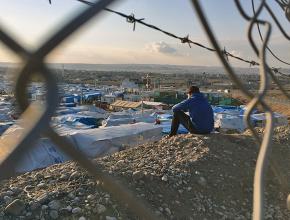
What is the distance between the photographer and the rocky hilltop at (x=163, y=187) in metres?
4.17

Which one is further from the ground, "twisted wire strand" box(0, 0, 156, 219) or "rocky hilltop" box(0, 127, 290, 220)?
"twisted wire strand" box(0, 0, 156, 219)

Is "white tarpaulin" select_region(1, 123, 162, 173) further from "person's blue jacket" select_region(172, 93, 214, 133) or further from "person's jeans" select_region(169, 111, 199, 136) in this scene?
"person's blue jacket" select_region(172, 93, 214, 133)

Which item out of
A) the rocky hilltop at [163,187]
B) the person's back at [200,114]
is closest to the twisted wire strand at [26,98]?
the rocky hilltop at [163,187]

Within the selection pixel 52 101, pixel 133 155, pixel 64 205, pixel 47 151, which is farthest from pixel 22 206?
pixel 47 151

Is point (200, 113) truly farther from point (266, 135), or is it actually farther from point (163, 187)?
point (266, 135)

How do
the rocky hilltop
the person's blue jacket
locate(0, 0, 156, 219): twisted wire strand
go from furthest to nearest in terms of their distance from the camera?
the person's blue jacket → the rocky hilltop → locate(0, 0, 156, 219): twisted wire strand

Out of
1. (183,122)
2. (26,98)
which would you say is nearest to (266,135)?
(26,98)

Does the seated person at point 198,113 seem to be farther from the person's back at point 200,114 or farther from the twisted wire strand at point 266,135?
the twisted wire strand at point 266,135

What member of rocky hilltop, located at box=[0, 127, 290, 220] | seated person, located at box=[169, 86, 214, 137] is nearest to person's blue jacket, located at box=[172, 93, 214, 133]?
seated person, located at box=[169, 86, 214, 137]

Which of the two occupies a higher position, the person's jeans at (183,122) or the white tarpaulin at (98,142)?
the person's jeans at (183,122)

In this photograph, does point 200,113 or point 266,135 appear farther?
point 200,113

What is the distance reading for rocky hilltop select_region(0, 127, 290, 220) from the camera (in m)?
4.17

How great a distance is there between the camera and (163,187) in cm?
485

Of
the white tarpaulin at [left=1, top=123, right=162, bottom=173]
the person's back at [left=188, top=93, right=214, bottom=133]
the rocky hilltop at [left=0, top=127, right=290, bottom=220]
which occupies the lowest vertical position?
the white tarpaulin at [left=1, top=123, right=162, bottom=173]
